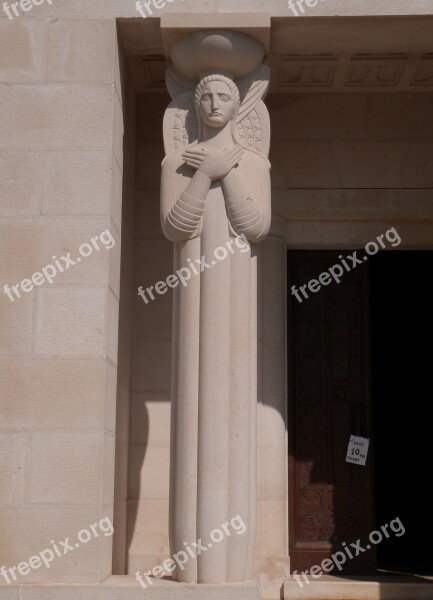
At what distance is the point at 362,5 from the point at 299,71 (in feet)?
5.64

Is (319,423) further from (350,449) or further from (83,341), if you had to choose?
(83,341)

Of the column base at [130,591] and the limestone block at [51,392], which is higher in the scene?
the limestone block at [51,392]

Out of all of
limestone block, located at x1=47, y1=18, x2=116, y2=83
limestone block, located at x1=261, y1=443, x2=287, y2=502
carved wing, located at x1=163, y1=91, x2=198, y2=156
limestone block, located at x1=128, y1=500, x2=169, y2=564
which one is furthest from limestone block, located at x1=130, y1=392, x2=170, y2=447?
limestone block, located at x1=47, y1=18, x2=116, y2=83

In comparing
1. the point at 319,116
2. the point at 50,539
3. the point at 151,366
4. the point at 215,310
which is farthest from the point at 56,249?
the point at 319,116

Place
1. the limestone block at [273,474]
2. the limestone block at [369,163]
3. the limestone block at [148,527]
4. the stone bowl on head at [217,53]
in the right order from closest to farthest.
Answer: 1. the stone bowl on head at [217,53]
2. the limestone block at [148,527]
3. the limestone block at [273,474]
4. the limestone block at [369,163]

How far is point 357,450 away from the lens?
8.19 metres

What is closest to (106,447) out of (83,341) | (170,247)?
(83,341)

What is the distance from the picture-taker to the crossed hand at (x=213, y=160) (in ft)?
20.9

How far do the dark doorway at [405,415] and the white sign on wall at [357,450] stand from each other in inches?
157

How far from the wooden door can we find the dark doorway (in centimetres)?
347

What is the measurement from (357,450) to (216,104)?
11.8ft

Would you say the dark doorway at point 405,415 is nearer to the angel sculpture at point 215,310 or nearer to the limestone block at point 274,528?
the limestone block at point 274,528

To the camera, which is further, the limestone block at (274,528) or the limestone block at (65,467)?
the limestone block at (274,528)

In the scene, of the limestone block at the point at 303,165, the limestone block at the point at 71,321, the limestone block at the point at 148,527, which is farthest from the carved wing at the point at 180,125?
the limestone block at the point at 148,527
